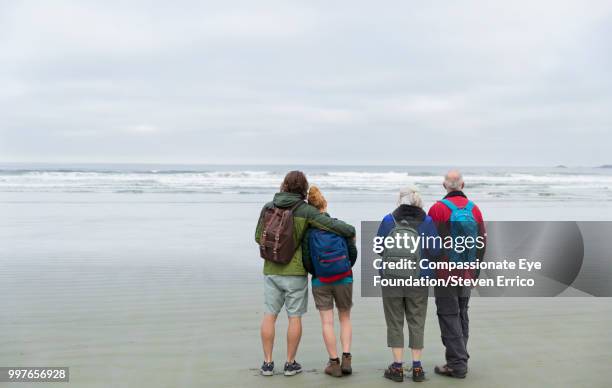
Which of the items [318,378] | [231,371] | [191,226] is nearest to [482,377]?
[318,378]

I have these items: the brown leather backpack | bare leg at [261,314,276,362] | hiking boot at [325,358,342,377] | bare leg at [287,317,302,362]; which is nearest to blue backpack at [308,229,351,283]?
the brown leather backpack

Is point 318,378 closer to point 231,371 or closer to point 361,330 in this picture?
point 231,371

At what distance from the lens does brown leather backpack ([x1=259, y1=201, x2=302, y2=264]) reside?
4.90 m

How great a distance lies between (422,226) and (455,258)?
407 millimetres

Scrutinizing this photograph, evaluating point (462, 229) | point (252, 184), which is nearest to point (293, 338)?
point (462, 229)

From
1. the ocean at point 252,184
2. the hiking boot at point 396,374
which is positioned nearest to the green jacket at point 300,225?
the hiking boot at point 396,374

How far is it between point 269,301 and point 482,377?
1971 millimetres

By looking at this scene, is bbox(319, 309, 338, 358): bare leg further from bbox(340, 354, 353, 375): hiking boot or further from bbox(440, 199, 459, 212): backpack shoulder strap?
bbox(440, 199, 459, 212): backpack shoulder strap

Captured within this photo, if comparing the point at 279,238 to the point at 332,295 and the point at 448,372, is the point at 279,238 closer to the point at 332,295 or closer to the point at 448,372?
the point at 332,295

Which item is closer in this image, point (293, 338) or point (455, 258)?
point (455, 258)

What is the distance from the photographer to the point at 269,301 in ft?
16.7

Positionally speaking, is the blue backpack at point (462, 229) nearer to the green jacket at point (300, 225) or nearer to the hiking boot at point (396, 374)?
the green jacket at point (300, 225)

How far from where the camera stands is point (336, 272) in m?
4.95

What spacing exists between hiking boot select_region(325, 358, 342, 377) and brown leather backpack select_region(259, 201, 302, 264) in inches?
38.2
